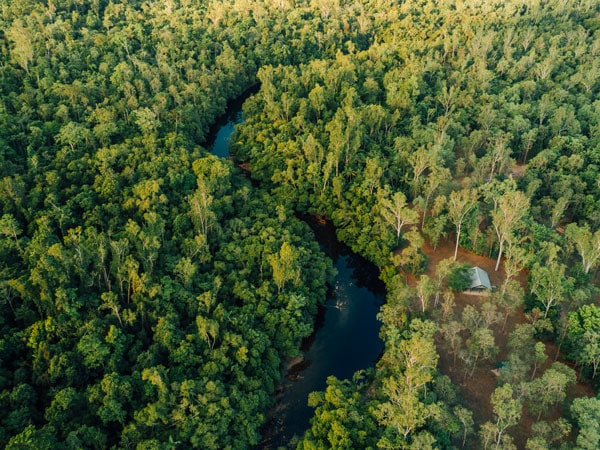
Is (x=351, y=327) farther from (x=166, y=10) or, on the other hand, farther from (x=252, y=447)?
(x=166, y=10)

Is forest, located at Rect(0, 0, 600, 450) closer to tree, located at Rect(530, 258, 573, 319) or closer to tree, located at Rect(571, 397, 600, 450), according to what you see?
tree, located at Rect(571, 397, 600, 450)

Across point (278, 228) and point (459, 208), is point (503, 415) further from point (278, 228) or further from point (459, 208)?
point (278, 228)

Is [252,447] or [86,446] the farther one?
[252,447]

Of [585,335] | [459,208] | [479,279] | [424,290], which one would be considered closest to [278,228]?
[424,290]

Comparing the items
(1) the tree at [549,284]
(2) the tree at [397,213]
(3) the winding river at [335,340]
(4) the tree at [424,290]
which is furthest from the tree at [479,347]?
(2) the tree at [397,213]

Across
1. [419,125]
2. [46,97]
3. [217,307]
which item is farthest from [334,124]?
[46,97]

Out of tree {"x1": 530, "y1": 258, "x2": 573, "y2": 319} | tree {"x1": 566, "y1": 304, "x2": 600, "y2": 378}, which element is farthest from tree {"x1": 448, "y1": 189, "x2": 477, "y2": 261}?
tree {"x1": 566, "y1": 304, "x2": 600, "y2": 378}
